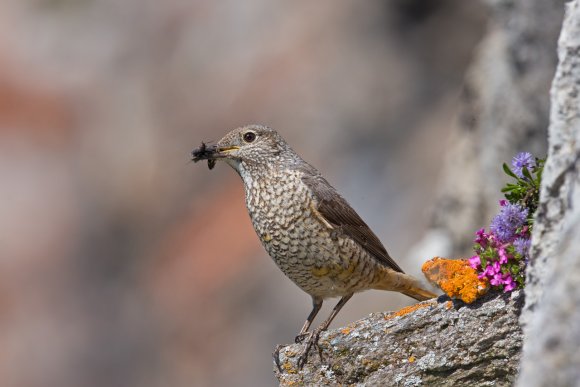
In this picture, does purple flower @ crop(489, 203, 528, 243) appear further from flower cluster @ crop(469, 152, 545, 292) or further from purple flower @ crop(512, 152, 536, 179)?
purple flower @ crop(512, 152, 536, 179)

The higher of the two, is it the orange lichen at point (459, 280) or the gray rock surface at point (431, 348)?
the orange lichen at point (459, 280)

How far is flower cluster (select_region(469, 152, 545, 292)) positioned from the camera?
565 cm

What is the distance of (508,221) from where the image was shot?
5652 millimetres

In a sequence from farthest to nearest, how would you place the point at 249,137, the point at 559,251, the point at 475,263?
1. the point at 249,137
2. the point at 475,263
3. the point at 559,251

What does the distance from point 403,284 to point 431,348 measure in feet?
5.41

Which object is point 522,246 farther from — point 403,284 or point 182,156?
point 182,156

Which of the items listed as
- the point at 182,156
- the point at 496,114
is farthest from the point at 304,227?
the point at 182,156

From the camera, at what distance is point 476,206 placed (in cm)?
1244

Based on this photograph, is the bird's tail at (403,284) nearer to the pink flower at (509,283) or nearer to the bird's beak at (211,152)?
the bird's beak at (211,152)

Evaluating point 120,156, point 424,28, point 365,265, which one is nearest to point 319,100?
point 424,28

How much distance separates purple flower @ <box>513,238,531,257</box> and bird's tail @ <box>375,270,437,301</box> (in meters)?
2.18

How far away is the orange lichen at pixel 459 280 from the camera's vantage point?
5984 mm

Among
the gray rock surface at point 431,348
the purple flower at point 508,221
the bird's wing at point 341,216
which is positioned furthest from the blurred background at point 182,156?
the purple flower at point 508,221

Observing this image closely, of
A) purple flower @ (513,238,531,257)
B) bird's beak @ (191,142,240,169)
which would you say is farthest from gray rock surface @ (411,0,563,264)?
purple flower @ (513,238,531,257)
